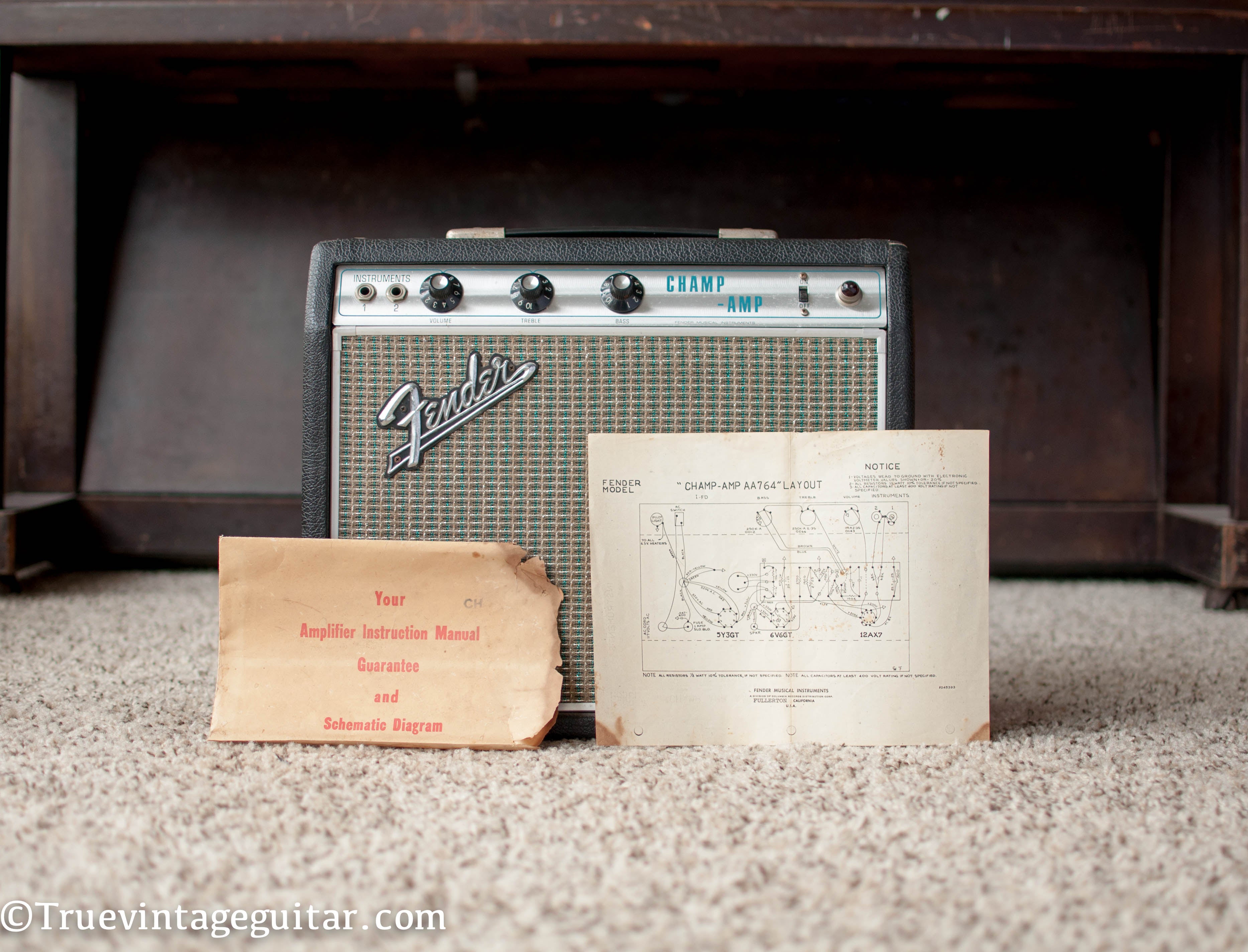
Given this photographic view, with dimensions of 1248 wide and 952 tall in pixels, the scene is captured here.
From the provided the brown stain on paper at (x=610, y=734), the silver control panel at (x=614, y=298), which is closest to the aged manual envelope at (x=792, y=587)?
the brown stain on paper at (x=610, y=734)

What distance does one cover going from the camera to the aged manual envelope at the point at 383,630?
1.98 feet

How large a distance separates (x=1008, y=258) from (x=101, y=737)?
138 cm

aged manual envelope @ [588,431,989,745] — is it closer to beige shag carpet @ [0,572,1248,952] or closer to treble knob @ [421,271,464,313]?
beige shag carpet @ [0,572,1248,952]

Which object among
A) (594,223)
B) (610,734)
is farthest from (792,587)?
(594,223)

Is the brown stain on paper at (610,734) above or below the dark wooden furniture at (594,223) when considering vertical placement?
below

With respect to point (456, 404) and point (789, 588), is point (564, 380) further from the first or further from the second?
point (789, 588)

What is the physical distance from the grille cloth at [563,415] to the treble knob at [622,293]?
0.03 m

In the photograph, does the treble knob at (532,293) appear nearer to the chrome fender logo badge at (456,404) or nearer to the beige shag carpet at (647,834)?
the chrome fender logo badge at (456,404)

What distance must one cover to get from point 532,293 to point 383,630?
290 millimetres

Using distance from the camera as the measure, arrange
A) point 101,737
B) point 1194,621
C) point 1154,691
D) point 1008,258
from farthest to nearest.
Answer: point 1008,258 → point 1194,621 → point 1154,691 → point 101,737

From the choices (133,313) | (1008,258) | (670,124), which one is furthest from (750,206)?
(133,313)

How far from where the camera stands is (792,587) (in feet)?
2.02

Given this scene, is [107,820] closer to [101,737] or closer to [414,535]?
[101,737]

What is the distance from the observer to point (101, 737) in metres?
0.60
